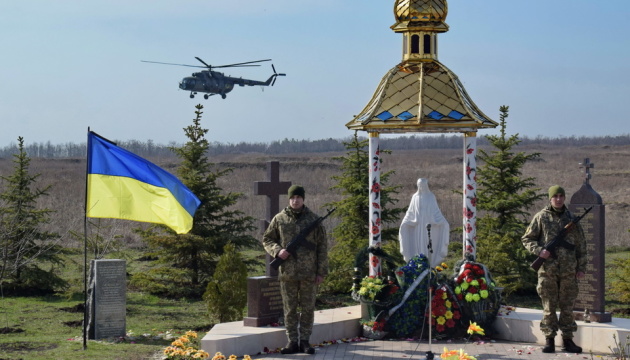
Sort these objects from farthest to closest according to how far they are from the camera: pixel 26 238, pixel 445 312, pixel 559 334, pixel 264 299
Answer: pixel 26 238, pixel 445 312, pixel 264 299, pixel 559 334

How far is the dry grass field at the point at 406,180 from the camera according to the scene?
33.8 metres

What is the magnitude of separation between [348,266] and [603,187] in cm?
3110

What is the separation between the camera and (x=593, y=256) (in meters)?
12.2

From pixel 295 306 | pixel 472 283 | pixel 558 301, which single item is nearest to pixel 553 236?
pixel 558 301

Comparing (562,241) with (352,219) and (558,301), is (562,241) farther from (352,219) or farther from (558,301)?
(352,219)

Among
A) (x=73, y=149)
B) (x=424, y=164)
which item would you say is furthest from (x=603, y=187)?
(x=73, y=149)

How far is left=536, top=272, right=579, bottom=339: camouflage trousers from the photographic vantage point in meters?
11.2

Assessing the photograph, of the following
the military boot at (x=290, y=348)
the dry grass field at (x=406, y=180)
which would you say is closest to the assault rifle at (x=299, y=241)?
the military boot at (x=290, y=348)

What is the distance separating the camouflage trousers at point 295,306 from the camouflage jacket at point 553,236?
2.98m

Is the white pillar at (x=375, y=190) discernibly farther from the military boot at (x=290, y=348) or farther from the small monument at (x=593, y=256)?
the small monument at (x=593, y=256)

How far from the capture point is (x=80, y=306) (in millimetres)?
17656

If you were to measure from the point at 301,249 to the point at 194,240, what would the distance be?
30.1 feet

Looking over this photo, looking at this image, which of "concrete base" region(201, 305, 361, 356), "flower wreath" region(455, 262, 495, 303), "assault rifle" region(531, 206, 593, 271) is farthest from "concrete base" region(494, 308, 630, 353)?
"concrete base" region(201, 305, 361, 356)

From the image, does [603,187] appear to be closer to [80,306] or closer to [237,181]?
[237,181]
